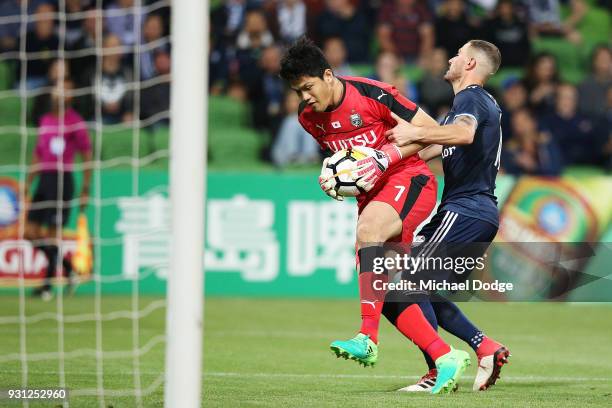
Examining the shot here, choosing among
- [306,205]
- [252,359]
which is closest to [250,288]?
[306,205]

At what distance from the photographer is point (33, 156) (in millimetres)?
13094

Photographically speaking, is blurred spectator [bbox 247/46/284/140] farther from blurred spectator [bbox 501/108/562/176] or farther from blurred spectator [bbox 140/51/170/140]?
blurred spectator [bbox 501/108/562/176]

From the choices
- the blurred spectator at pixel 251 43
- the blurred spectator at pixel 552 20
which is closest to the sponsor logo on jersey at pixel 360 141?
the blurred spectator at pixel 251 43

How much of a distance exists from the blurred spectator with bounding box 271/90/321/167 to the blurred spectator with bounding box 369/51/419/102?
121cm

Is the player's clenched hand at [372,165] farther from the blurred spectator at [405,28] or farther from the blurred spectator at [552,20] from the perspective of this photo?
the blurred spectator at [552,20]

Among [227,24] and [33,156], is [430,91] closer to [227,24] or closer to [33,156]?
[227,24]

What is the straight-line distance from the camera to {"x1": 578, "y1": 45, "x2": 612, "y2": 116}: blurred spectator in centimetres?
1516

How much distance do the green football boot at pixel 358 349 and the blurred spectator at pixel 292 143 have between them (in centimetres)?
841

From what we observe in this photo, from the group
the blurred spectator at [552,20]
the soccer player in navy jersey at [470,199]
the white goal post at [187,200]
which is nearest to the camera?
the white goal post at [187,200]

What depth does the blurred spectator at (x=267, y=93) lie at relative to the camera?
589 inches

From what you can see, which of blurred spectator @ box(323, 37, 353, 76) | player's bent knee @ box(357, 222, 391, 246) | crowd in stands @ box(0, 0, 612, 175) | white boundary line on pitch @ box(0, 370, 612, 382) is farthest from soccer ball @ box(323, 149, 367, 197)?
blurred spectator @ box(323, 37, 353, 76)

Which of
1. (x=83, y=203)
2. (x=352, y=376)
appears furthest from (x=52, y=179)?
(x=352, y=376)

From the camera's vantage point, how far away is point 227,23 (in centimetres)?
1562

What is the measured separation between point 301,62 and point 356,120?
1.73ft
